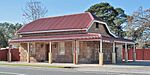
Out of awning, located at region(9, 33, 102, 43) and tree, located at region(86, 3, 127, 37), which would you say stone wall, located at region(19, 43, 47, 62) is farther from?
tree, located at region(86, 3, 127, 37)

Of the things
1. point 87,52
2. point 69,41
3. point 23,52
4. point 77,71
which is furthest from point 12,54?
point 77,71

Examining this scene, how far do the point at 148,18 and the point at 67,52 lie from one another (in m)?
24.5

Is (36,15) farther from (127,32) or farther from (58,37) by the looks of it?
(58,37)

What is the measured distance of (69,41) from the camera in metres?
36.3

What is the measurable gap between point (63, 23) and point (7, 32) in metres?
69.4

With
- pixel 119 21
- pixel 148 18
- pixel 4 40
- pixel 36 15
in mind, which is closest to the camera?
pixel 148 18

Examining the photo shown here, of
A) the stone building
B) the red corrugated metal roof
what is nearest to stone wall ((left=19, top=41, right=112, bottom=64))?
the stone building

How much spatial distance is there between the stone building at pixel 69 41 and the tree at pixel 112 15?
20148 mm

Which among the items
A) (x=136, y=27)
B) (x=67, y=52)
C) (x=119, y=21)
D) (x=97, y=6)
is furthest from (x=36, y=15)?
(x=67, y=52)

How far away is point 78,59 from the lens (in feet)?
119

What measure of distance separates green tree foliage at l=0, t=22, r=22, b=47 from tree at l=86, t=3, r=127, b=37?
2931cm

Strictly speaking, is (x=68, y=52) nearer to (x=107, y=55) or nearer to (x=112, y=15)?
(x=107, y=55)

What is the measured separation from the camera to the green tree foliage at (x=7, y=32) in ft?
270

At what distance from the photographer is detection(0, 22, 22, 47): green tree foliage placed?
270ft
